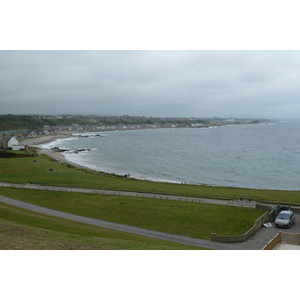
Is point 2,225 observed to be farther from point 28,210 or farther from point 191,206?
point 191,206

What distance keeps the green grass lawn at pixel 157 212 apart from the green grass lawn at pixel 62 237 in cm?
292

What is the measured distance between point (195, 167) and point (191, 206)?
3718cm

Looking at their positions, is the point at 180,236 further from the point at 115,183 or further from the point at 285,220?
the point at 115,183

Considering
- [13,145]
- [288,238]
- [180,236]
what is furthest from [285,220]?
[13,145]

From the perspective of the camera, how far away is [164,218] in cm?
2227

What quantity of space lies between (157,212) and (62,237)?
999 cm

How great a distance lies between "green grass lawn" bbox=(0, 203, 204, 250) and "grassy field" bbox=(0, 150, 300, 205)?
1306 cm

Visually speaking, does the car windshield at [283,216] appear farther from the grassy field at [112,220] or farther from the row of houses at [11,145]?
the row of houses at [11,145]

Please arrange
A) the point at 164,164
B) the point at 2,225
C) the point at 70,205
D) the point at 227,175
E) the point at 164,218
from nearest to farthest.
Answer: the point at 2,225 → the point at 164,218 → the point at 70,205 → the point at 227,175 → the point at 164,164

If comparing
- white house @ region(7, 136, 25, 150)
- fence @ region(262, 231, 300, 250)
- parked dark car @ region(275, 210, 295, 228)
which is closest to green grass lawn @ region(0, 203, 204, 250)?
fence @ region(262, 231, 300, 250)

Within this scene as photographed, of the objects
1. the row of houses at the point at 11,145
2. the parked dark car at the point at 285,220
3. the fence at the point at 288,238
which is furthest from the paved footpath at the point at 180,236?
the row of houses at the point at 11,145

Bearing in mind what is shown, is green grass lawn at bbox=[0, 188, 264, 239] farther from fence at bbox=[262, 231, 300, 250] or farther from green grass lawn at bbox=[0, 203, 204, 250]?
fence at bbox=[262, 231, 300, 250]

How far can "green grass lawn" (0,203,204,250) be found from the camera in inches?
513

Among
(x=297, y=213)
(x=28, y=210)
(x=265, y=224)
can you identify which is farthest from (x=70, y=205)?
(x=297, y=213)
